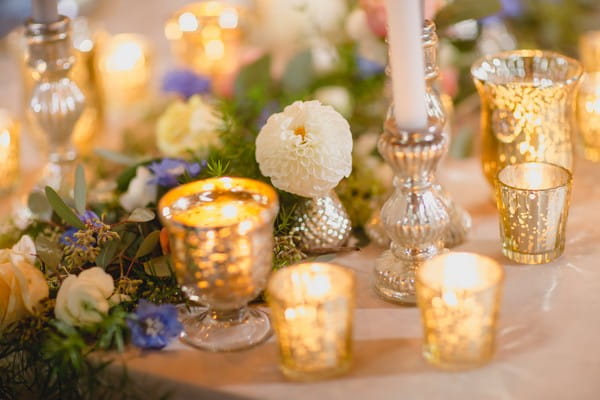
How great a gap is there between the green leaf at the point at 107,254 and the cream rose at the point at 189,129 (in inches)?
9.6

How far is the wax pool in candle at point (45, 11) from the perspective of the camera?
3.48 feet

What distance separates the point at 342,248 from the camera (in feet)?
3.09

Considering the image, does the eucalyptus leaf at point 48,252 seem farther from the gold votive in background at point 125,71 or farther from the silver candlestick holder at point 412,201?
the gold votive in background at point 125,71

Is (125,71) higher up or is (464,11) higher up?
(464,11)

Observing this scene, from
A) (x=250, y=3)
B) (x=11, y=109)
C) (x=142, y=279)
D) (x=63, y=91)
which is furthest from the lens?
(x=250, y=3)

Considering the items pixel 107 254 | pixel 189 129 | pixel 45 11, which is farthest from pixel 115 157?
pixel 107 254

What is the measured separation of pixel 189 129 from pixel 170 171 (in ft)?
0.57

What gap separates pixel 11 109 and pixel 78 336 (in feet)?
2.90

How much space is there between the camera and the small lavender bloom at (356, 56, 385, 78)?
4.35 ft

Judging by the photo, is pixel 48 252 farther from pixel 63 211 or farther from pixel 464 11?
pixel 464 11

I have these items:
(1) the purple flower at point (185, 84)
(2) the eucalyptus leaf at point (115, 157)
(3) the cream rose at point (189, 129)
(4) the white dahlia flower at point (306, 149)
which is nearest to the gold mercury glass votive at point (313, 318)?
(4) the white dahlia flower at point (306, 149)

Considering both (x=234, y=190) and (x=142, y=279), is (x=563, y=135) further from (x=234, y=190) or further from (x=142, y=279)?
(x=142, y=279)

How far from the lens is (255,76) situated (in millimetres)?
1330

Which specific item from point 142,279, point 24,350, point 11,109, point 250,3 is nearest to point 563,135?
point 142,279
